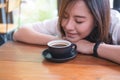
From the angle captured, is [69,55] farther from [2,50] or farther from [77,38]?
[2,50]

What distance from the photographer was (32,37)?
3.99 feet

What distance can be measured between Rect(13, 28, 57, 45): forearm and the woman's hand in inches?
6.8

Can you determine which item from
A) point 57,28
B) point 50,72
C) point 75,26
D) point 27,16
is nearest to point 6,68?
point 50,72

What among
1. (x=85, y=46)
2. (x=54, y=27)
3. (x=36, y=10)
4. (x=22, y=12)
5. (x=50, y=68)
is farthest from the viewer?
(x=22, y=12)

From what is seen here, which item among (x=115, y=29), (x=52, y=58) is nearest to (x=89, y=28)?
(x=115, y=29)

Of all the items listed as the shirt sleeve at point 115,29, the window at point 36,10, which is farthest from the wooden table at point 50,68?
the window at point 36,10

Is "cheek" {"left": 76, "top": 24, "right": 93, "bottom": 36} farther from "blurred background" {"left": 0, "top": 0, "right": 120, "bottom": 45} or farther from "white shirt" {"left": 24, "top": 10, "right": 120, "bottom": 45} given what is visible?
"blurred background" {"left": 0, "top": 0, "right": 120, "bottom": 45}

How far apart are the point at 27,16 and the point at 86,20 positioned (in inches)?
87.1

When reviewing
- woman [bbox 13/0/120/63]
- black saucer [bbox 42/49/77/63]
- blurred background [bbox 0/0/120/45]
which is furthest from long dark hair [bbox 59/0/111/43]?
blurred background [bbox 0/0/120/45]

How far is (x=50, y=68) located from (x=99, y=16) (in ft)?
1.30

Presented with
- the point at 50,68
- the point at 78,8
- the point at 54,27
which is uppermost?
the point at 78,8

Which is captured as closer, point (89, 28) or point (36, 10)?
point (89, 28)

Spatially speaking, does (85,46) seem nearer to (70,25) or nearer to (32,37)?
(70,25)

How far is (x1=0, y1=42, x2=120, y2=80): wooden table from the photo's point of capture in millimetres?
801
